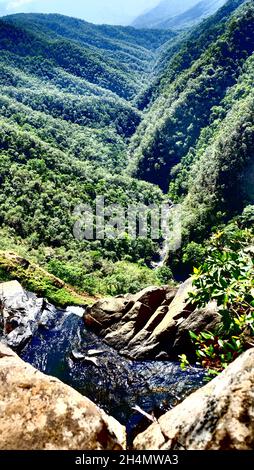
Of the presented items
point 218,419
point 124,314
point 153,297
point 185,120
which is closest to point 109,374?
point 124,314

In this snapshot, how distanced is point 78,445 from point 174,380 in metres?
22.8

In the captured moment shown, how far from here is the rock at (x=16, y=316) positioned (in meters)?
35.6

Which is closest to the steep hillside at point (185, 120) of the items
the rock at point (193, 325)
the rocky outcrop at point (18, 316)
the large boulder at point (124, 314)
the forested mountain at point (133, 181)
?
the forested mountain at point (133, 181)

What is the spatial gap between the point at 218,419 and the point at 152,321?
29745 mm

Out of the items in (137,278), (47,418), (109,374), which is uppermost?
(47,418)

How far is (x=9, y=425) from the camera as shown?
709 cm

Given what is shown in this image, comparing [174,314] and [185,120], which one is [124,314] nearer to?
[174,314]

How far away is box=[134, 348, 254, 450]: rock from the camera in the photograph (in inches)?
221

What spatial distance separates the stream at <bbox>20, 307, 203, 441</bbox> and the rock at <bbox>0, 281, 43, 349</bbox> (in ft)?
3.51

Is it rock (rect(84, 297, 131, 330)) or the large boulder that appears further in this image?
rock (rect(84, 297, 131, 330))

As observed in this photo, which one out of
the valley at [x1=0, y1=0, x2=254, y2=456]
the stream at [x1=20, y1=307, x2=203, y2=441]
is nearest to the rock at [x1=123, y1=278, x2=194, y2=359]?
the valley at [x1=0, y1=0, x2=254, y2=456]

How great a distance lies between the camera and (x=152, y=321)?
1387 inches

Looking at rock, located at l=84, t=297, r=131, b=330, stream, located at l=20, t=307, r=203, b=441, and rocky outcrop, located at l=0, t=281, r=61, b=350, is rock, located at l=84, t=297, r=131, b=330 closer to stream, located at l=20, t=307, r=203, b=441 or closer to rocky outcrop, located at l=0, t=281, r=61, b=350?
stream, located at l=20, t=307, r=203, b=441

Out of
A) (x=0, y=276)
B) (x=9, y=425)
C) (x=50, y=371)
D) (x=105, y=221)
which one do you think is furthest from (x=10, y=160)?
(x=9, y=425)
